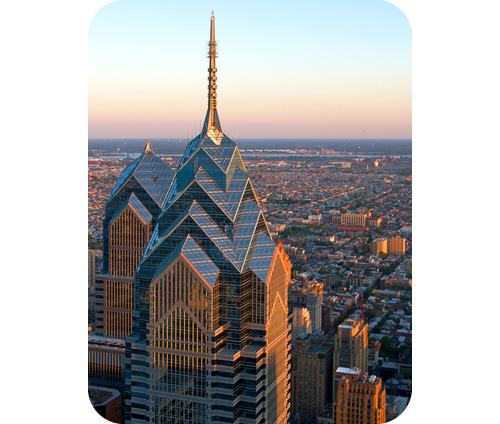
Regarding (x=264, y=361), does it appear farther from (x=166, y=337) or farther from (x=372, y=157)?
(x=372, y=157)

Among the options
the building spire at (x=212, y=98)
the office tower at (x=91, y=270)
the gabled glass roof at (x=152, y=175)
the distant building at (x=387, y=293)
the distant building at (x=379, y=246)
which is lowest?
the distant building at (x=387, y=293)

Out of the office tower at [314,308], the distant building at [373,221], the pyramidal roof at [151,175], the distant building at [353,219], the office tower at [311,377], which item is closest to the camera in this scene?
the office tower at [311,377]

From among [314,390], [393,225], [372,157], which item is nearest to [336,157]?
[372,157]

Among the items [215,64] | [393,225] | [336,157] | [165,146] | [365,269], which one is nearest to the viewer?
[215,64]

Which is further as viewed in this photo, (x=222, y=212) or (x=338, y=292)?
(x=338, y=292)

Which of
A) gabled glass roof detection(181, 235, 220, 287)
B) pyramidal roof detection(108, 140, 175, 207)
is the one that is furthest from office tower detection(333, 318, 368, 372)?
gabled glass roof detection(181, 235, 220, 287)

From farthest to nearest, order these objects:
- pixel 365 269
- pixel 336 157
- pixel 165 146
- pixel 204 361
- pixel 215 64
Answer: pixel 365 269 < pixel 336 157 < pixel 165 146 < pixel 215 64 < pixel 204 361

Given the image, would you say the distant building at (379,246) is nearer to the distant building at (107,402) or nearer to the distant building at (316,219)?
the distant building at (316,219)

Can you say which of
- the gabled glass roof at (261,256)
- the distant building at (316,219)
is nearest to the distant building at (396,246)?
the distant building at (316,219)

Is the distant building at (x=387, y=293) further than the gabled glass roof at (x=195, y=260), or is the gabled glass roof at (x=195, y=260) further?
the distant building at (x=387, y=293)
